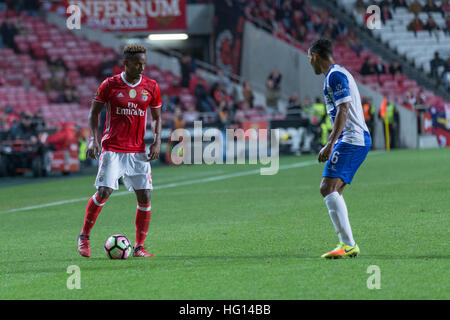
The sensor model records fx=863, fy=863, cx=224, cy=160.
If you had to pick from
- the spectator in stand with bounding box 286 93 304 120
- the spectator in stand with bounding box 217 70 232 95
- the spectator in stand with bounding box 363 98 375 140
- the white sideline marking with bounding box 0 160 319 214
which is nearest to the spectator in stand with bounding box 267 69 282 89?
the spectator in stand with bounding box 217 70 232 95

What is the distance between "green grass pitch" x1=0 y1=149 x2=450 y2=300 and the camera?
6.30 meters

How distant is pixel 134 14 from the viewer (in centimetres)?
3612

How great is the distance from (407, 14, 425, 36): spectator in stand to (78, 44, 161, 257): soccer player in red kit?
31027 millimetres

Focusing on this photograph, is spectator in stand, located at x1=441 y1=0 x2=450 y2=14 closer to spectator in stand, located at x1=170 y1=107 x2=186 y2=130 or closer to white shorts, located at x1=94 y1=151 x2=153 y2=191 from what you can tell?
spectator in stand, located at x1=170 y1=107 x2=186 y2=130

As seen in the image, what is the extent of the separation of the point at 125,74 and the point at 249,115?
23.3m

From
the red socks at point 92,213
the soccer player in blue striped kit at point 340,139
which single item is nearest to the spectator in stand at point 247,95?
the red socks at point 92,213

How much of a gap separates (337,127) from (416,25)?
31671 millimetres

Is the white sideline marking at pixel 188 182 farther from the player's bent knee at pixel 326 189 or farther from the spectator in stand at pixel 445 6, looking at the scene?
the spectator in stand at pixel 445 6

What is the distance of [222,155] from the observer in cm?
2702

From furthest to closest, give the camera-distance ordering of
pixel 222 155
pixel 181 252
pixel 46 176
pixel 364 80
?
pixel 364 80 → pixel 222 155 → pixel 46 176 → pixel 181 252

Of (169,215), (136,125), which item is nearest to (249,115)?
(169,215)
